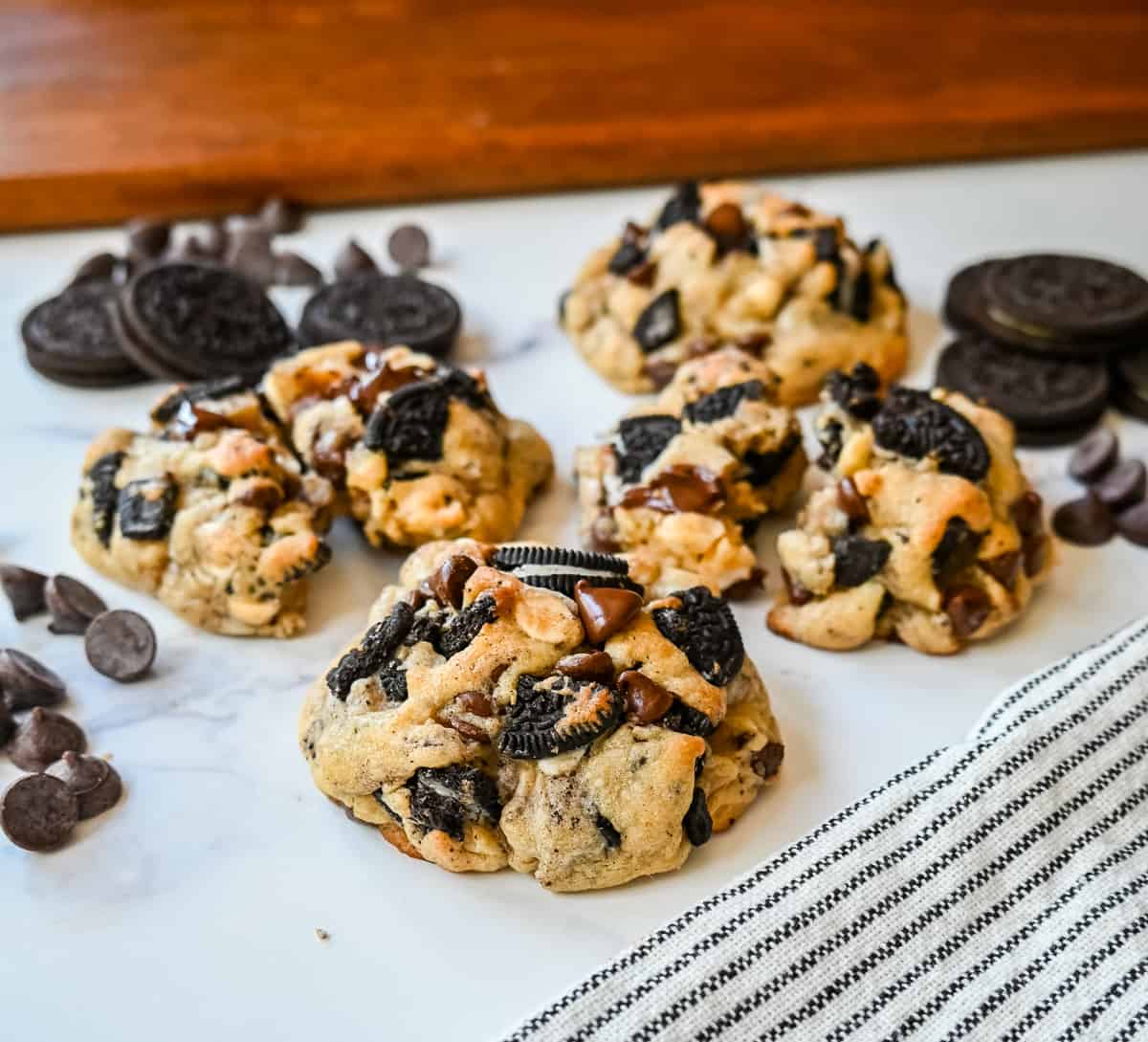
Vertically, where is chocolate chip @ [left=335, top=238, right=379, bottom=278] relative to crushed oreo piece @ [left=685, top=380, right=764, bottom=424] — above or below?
below

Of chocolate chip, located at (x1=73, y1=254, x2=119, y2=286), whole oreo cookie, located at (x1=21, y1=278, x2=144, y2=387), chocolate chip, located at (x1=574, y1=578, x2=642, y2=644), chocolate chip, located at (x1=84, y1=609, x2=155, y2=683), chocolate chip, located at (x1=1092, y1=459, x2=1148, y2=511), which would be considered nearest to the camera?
chocolate chip, located at (x1=574, y1=578, x2=642, y2=644)

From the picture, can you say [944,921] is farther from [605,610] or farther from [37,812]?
[37,812]

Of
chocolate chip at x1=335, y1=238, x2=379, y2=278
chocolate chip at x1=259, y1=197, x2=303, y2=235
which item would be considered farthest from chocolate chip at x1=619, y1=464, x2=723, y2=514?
chocolate chip at x1=259, y1=197, x2=303, y2=235

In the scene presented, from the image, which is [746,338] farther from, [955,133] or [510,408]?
[955,133]

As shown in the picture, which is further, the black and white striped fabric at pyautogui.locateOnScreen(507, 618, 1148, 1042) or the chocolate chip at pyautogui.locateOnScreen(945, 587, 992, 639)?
the chocolate chip at pyautogui.locateOnScreen(945, 587, 992, 639)

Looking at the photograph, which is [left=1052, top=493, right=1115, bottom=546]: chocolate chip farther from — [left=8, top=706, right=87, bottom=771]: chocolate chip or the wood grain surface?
[left=8, top=706, right=87, bottom=771]: chocolate chip
